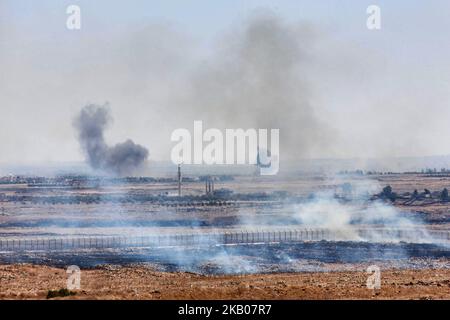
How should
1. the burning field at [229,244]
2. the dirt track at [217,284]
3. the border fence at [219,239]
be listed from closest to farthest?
the dirt track at [217,284] < the burning field at [229,244] < the border fence at [219,239]

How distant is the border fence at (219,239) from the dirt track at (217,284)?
11327 mm

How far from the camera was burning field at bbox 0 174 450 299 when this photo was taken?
90.9ft

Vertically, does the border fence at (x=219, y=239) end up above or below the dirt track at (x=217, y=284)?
below

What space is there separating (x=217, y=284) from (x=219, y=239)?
63.1ft

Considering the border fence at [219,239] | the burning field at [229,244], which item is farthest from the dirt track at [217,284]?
the border fence at [219,239]

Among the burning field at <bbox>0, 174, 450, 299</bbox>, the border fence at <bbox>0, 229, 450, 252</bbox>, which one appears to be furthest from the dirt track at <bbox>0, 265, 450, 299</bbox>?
the border fence at <bbox>0, 229, 450, 252</bbox>

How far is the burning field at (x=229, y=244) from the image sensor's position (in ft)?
90.9

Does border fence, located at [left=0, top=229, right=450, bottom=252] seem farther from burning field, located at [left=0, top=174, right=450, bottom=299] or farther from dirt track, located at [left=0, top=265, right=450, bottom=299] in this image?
dirt track, located at [left=0, top=265, right=450, bottom=299]

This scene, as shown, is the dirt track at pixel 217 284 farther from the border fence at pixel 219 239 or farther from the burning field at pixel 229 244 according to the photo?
the border fence at pixel 219 239

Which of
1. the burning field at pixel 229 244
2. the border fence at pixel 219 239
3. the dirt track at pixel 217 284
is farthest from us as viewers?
the border fence at pixel 219 239

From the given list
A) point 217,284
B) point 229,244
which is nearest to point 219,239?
point 229,244

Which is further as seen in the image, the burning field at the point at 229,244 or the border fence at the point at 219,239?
the border fence at the point at 219,239

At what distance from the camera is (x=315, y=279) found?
2986cm
